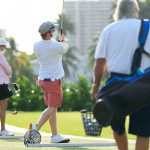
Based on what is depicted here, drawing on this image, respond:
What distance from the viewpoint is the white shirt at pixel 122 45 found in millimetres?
5164

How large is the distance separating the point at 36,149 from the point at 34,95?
14.2 meters

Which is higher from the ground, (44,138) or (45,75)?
(45,75)

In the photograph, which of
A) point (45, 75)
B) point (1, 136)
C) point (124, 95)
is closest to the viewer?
point (124, 95)

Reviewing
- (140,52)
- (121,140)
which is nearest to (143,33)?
(140,52)

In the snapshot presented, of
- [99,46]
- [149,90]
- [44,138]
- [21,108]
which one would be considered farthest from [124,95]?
[21,108]

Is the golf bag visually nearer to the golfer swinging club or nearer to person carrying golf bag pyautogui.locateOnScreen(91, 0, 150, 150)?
person carrying golf bag pyautogui.locateOnScreen(91, 0, 150, 150)

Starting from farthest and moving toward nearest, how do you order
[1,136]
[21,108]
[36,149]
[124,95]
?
1. [21,108]
2. [1,136]
3. [36,149]
4. [124,95]

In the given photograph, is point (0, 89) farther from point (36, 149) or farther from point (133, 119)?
point (133, 119)

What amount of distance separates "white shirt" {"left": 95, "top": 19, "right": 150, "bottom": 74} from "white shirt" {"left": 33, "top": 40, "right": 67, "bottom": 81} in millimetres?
2631

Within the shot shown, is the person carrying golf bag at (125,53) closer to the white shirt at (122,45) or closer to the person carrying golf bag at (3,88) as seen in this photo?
the white shirt at (122,45)

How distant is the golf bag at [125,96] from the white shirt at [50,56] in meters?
2.82

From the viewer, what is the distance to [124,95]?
4891 mm

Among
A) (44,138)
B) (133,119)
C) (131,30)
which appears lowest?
(44,138)

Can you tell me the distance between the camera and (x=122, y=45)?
5.20 metres
